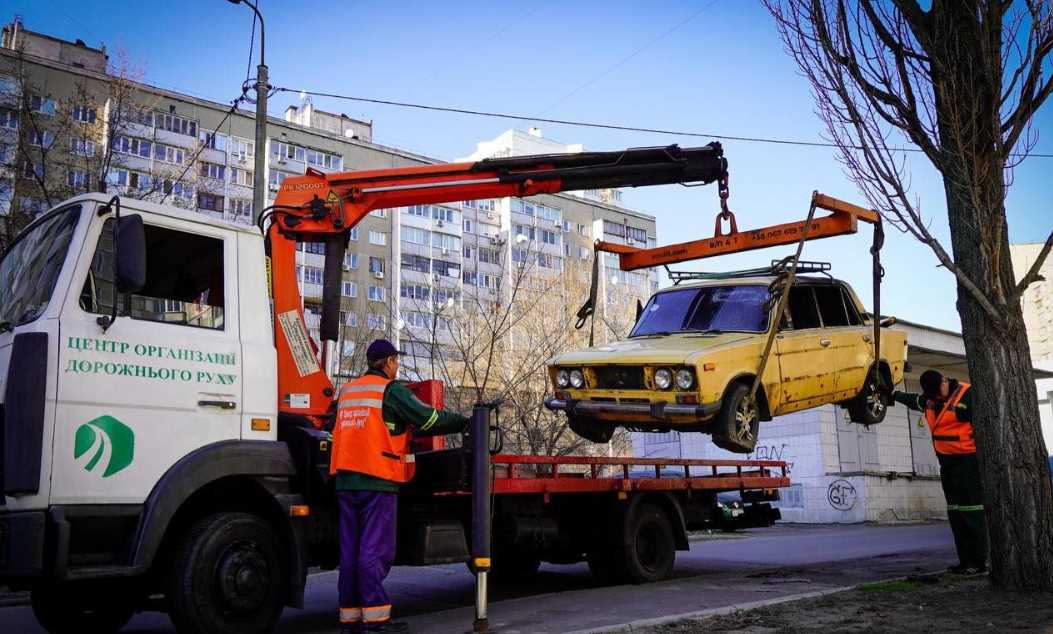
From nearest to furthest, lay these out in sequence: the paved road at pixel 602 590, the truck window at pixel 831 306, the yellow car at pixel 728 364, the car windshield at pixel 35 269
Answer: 1. the car windshield at pixel 35 269
2. the paved road at pixel 602 590
3. the yellow car at pixel 728 364
4. the truck window at pixel 831 306

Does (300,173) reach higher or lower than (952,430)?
higher

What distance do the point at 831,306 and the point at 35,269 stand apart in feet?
25.3

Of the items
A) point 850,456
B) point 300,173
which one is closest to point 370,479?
point 850,456

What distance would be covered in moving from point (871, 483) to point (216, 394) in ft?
68.5

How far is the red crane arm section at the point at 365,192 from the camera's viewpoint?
6.44 m

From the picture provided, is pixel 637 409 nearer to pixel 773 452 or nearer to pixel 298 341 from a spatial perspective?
pixel 298 341

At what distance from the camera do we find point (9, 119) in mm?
16234

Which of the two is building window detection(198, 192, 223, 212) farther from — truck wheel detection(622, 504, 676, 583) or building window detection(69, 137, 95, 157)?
truck wheel detection(622, 504, 676, 583)

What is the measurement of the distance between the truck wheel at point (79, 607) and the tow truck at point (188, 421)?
0.01 metres

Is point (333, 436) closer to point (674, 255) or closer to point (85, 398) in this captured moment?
point (85, 398)

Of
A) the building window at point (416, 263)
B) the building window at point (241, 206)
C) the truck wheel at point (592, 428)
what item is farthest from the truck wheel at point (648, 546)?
the building window at point (416, 263)

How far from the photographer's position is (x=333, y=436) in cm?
600

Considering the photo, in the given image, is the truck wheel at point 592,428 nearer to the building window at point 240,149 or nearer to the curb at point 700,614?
the curb at point 700,614

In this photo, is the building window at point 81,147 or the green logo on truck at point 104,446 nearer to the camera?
the green logo on truck at point 104,446
